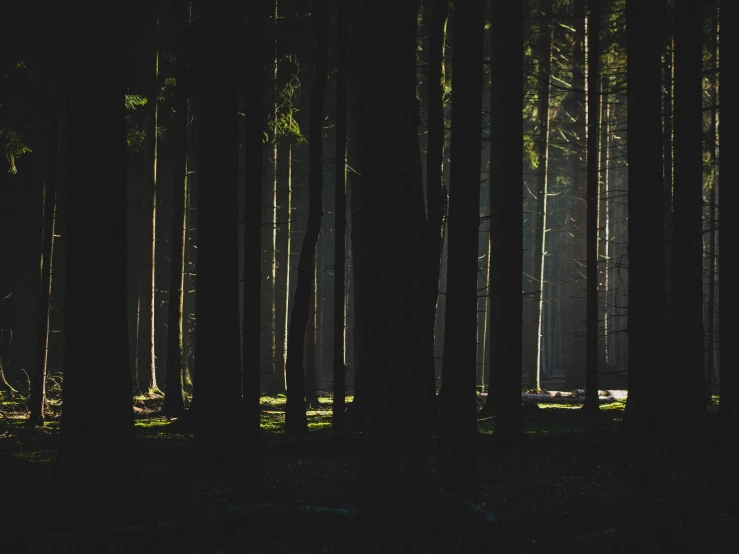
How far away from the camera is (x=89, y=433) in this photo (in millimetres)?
7176

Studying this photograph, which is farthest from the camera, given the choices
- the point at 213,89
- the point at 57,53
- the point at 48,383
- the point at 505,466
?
the point at 48,383

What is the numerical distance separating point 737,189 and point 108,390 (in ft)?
29.0

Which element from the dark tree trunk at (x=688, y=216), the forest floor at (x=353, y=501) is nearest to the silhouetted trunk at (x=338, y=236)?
the forest floor at (x=353, y=501)

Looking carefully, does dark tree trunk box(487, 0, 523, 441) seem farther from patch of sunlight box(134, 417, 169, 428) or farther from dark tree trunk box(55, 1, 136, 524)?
patch of sunlight box(134, 417, 169, 428)

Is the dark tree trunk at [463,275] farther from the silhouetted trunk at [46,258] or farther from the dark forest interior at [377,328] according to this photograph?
the silhouetted trunk at [46,258]

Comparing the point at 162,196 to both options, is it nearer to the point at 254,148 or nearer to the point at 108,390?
the point at 254,148

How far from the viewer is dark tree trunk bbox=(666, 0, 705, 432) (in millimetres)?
10820

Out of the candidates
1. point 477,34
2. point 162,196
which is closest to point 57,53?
point 477,34

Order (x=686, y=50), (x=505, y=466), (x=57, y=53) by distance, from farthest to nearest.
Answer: (x=57, y=53)
(x=686, y=50)
(x=505, y=466)

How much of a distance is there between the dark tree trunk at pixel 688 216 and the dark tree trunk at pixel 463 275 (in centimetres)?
464

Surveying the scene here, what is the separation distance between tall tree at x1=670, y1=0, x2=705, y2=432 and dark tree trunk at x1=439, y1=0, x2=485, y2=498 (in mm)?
4678

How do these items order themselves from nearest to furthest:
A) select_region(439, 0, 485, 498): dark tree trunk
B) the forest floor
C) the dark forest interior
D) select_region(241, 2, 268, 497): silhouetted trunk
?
the dark forest interior → the forest floor → select_region(439, 0, 485, 498): dark tree trunk → select_region(241, 2, 268, 497): silhouetted trunk

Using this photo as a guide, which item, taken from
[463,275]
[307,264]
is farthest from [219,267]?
[307,264]

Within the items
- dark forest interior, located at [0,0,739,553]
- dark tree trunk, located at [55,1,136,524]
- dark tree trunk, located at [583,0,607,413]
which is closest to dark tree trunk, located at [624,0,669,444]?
dark forest interior, located at [0,0,739,553]
